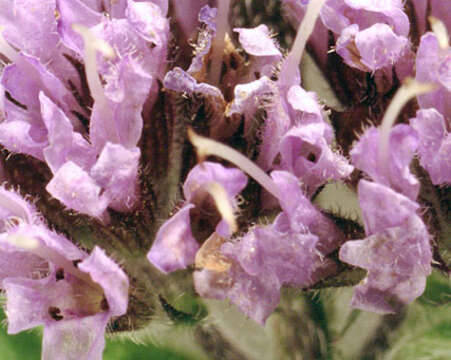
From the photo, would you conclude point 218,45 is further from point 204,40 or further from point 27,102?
point 27,102

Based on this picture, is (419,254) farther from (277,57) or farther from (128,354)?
(128,354)

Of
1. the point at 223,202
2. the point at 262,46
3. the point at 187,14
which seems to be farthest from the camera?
the point at 187,14

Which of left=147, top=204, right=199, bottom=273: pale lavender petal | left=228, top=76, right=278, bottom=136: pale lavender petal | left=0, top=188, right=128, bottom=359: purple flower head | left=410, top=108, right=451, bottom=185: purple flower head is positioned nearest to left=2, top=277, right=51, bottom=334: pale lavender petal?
left=0, top=188, right=128, bottom=359: purple flower head

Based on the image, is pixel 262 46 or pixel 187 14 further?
pixel 187 14

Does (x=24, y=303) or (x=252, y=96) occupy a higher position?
(x=252, y=96)

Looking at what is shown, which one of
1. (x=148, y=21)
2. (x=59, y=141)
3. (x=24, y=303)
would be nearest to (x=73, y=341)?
(x=24, y=303)

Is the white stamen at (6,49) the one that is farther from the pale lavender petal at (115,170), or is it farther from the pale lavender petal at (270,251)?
the pale lavender petal at (270,251)

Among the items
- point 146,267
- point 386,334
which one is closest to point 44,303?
point 146,267

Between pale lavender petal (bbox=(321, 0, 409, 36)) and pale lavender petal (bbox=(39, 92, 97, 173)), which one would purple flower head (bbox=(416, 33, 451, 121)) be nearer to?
pale lavender petal (bbox=(321, 0, 409, 36))

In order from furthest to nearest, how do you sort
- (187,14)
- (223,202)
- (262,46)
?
(187,14) < (262,46) < (223,202)

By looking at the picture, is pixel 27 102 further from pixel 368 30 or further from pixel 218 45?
pixel 368 30
